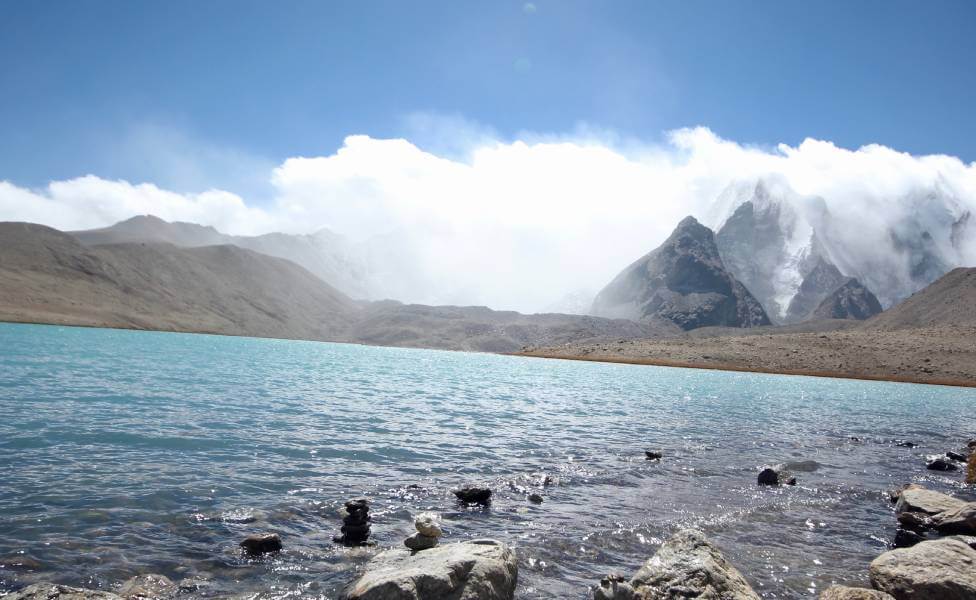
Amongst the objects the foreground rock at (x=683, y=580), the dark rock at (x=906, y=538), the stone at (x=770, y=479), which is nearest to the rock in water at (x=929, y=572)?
the foreground rock at (x=683, y=580)

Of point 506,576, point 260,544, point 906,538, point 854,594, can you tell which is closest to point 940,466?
point 906,538

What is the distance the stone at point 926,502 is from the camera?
1839 cm

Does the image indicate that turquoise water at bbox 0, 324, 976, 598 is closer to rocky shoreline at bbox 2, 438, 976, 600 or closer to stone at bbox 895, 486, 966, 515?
rocky shoreline at bbox 2, 438, 976, 600

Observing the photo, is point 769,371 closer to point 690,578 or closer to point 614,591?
point 690,578

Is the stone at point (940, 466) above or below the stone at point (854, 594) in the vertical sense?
below

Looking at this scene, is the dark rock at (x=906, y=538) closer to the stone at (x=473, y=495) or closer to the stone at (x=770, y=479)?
the stone at (x=770, y=479)

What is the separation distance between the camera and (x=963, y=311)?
199750mm

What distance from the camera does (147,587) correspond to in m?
11.4

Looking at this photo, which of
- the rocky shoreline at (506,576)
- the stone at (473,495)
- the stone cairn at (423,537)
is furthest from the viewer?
the stone at (473,495)

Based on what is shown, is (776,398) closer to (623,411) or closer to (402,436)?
(623,411)

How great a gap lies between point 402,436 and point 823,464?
2221cm

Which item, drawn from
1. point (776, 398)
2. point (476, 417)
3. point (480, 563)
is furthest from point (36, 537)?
point (776, 398)

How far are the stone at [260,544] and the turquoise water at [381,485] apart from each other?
0.31 metres

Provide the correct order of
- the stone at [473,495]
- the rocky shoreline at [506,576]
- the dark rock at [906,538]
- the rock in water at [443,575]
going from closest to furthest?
the rock in water at [443,575]
the rocky shoreline at [506,576]
the dark rock at [906,538]
the stone at [473,495]
